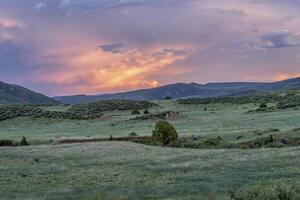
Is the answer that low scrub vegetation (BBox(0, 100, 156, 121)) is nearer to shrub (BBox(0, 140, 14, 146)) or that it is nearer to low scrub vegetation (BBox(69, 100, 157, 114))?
low scrub vegetation (BBox(69, 100, 157, 114))

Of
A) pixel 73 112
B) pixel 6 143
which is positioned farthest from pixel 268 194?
pixel 73 112

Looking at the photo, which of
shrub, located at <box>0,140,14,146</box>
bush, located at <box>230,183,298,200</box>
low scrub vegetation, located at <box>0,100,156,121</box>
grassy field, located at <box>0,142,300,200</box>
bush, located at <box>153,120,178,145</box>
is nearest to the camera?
bush, located at <box>230,183,298,200</box>

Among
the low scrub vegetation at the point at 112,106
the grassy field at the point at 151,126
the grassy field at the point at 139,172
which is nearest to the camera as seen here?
the grassy field at the point at 139,172

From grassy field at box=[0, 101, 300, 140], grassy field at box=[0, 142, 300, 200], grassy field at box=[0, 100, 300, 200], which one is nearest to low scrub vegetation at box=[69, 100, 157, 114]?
grassy field at box=[0, 101, 300, 140]

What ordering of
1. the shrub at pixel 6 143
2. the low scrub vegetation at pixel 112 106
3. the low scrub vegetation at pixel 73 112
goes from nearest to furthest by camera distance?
the shrub at pixel 6 143 < the low scrub vegetation at pixel 73 112 < the low scrub vegetation at pixel 112 106

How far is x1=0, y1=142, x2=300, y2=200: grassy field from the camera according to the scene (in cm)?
2533

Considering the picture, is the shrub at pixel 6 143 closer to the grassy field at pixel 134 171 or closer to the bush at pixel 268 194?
the grassy field at pixel 134 171

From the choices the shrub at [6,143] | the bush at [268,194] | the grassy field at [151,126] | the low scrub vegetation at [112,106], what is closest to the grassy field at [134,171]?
the bush at [268,194]

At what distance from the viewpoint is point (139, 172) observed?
103 feet

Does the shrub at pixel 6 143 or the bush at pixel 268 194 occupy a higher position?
the shrub at pixel 6 143

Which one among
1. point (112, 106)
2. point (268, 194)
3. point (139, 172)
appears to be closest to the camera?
point (268, 194)

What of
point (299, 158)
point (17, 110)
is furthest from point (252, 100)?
point (299, 158)

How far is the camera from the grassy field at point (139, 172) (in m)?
→ 25.3

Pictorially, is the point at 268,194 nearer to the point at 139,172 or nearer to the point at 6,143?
the point at 139,172
